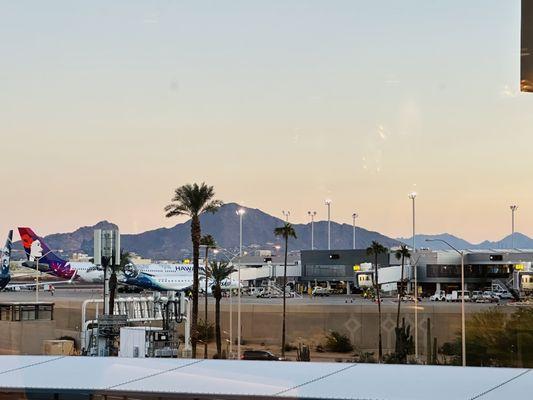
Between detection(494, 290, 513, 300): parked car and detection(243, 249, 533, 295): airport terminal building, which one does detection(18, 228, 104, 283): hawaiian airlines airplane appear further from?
detection(494, 290, 513, 300): parked car

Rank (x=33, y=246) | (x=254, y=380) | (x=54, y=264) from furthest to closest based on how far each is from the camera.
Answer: (x=33, y=246)
(x=54, y=264)
(x=254, y=380)

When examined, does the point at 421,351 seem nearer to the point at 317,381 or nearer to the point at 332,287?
the point at 317,381

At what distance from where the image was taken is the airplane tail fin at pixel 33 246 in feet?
579

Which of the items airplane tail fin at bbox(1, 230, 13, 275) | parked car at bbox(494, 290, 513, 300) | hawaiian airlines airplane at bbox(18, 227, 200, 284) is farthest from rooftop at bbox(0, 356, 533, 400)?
hawaiian airlines airplane at bbox(18, 227, 200, 284)

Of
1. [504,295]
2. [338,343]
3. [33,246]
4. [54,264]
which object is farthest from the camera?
[33,246]

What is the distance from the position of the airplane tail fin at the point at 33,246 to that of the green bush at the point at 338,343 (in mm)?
99390

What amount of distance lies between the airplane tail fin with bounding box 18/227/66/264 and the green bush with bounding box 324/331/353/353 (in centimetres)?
9939

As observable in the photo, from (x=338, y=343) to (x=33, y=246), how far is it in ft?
347

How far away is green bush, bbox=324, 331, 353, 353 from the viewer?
3435 inches

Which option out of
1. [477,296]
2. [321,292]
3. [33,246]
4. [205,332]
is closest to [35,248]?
[33,246]

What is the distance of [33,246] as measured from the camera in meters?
178

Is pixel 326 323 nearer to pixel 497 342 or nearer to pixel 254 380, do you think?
pixel 497 342

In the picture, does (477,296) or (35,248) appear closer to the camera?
(477,296)

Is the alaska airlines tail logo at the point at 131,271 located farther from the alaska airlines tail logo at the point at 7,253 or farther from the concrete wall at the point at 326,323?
the concrete wall at the point at 326,323
